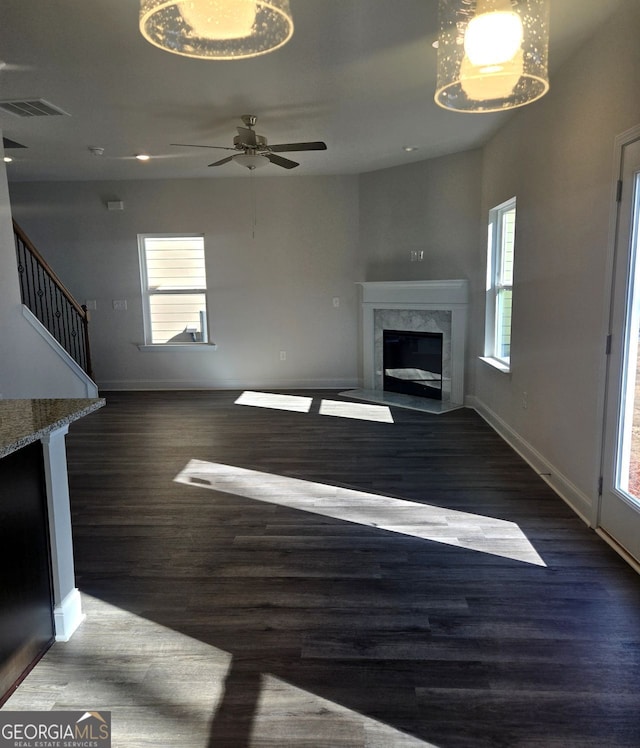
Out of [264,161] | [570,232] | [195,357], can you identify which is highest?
[264,161]

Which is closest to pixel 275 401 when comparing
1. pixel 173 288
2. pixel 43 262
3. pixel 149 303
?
pixel 173 288

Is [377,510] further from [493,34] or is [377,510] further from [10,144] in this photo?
[10,144]

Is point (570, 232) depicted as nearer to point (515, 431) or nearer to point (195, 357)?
point (515, 431)

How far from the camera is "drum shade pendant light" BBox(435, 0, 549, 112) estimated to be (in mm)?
1893

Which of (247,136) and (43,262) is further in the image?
(43,262)

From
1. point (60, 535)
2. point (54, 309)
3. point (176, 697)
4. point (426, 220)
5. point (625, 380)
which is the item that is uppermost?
point (426, 220)

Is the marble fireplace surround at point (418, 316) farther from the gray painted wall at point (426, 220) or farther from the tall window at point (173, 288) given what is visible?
the tall window at point (173, 288)

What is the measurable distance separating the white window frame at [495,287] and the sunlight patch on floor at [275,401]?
2094 millimetres

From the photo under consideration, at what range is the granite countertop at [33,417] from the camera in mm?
1625

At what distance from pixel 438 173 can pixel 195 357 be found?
153 inches

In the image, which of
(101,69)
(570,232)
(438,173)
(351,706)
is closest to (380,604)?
(351,706)

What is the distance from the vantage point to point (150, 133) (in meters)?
4.83

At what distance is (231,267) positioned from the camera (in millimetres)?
7082

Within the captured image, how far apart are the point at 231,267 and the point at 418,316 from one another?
257cm
